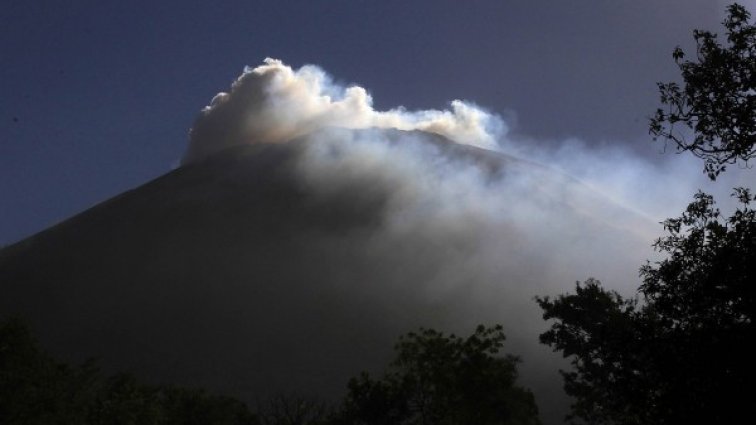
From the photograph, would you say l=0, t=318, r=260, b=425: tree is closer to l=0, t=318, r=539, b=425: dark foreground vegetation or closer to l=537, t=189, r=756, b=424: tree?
l=0, t=318, r=539, b=425: dark foreground vegetation

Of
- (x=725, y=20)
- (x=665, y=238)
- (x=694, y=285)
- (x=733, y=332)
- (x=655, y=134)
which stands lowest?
(x=733, y=332)

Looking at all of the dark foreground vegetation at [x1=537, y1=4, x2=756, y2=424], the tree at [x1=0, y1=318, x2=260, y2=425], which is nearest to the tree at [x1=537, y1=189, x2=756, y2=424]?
the dark foreground vegetation at [x1=537, y1=4, x2=756, y2=424]

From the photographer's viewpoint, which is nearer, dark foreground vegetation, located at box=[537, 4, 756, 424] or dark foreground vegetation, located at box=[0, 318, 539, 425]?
dark foreground vegetation, located at box=[537, 4, 756, 424]

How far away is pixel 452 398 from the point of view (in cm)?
4831

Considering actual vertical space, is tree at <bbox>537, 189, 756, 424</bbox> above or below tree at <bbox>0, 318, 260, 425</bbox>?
below

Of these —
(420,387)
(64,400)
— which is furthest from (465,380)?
(64,400)

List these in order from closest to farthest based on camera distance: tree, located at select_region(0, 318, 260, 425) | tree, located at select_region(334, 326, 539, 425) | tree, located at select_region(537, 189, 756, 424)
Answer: tree, located at select_region(537, 189, 756, 424) → tree, located at select_region(0, 318, 260, 425) → tree, located at select_region(334, 326, 539, 425)

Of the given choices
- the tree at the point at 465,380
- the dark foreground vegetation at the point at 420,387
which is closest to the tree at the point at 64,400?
the dark foreground vegetation at the point at 420,387

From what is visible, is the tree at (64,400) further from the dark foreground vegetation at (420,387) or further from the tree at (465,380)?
the tree at (465,380)

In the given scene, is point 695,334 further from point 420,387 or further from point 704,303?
point 420,387

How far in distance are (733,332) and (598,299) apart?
1987 inches

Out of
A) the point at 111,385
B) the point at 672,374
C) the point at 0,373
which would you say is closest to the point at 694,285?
the point at 672,374

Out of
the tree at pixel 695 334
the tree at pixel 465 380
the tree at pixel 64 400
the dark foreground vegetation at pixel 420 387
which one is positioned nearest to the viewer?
the tree at pixel 695 334

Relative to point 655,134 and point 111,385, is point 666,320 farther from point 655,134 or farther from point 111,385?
point 111,385
